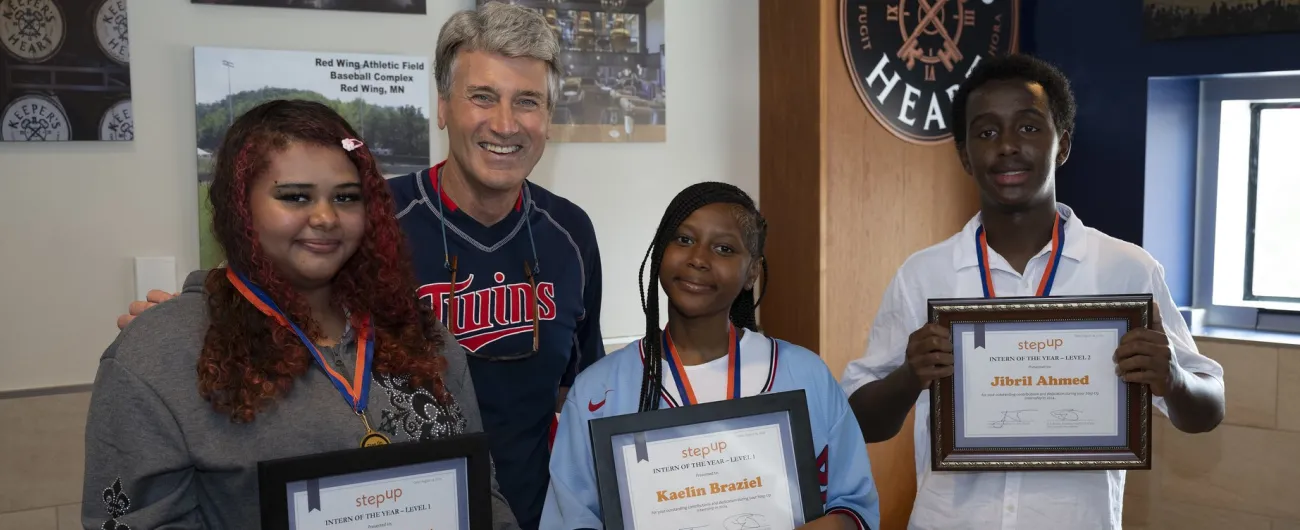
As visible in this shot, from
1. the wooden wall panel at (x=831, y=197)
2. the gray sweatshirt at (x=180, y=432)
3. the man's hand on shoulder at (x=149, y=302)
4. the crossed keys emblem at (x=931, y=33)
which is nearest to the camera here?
the gray sweatshirt at (x=180, y=432)

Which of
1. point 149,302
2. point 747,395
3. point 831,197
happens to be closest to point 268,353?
point 149,302

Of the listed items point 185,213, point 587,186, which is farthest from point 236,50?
point 587,186

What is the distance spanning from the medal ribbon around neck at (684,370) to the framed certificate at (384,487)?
0.42 m

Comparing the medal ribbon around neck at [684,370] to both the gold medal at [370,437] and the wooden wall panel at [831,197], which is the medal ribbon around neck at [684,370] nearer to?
the gold medal at [370,437]

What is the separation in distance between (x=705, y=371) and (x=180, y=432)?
3.02 feet

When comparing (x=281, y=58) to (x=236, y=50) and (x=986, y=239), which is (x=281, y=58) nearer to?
(x=236, y=50)

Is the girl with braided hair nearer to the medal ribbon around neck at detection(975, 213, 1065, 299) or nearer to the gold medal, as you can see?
the gold medal

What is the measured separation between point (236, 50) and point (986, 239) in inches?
90.3

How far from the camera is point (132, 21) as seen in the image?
3070 millimetres

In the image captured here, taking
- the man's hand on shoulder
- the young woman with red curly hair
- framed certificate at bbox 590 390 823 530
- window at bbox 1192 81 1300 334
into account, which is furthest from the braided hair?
window at bbox 1192 81 1300 334

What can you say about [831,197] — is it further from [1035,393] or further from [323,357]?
[323,357]

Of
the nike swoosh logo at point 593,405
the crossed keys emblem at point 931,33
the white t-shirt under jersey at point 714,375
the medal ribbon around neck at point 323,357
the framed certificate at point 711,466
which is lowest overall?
the framed certificate at point 711,466

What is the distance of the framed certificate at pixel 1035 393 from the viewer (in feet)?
6.86

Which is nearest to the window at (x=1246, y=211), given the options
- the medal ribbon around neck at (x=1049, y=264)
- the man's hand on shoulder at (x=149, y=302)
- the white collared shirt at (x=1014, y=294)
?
the white collared shirt at (x=1014, y=294)
